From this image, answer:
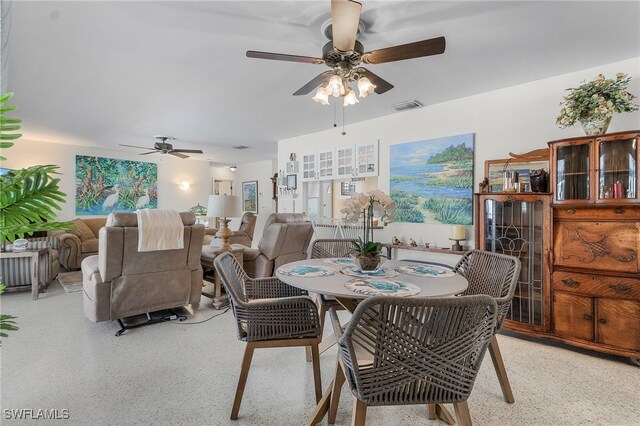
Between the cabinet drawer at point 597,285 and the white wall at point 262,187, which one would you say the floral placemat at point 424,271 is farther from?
the white wall at point 262,187

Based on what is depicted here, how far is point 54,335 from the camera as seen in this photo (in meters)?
2.77

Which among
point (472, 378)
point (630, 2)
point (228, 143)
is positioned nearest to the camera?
point (472, 378)

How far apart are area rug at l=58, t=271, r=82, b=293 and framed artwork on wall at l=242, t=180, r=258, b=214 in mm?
4249

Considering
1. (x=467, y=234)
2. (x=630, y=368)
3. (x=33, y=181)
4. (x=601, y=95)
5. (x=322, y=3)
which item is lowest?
(x=630, y=368)

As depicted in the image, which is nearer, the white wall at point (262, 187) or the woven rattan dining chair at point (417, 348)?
the woven rattan dining chair at point (417, 348)

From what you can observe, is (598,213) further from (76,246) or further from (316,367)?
(76,246)

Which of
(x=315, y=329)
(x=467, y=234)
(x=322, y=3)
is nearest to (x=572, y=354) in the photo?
(x=467, y=234)

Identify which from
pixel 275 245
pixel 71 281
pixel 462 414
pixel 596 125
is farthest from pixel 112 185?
pixel 596 125

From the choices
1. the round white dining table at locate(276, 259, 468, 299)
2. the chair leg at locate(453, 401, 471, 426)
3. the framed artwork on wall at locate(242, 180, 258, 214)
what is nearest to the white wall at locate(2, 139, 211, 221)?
the framed artwork on wall at locate(242, 180, 258, 214)

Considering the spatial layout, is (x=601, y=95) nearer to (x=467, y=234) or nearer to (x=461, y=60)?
(x=461, y=60)

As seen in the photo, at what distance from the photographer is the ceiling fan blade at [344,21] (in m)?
1.61

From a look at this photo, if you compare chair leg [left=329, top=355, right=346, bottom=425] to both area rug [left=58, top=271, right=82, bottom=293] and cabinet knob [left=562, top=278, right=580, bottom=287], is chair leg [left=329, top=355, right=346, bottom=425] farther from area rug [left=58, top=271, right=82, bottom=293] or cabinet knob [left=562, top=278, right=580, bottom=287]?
area rug [left=58, top=271, right=82, bottom=293]

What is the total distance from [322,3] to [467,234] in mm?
2919

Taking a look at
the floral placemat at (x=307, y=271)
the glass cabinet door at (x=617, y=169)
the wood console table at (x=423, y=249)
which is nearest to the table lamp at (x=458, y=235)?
the wood console table at (x=423, y=249)
